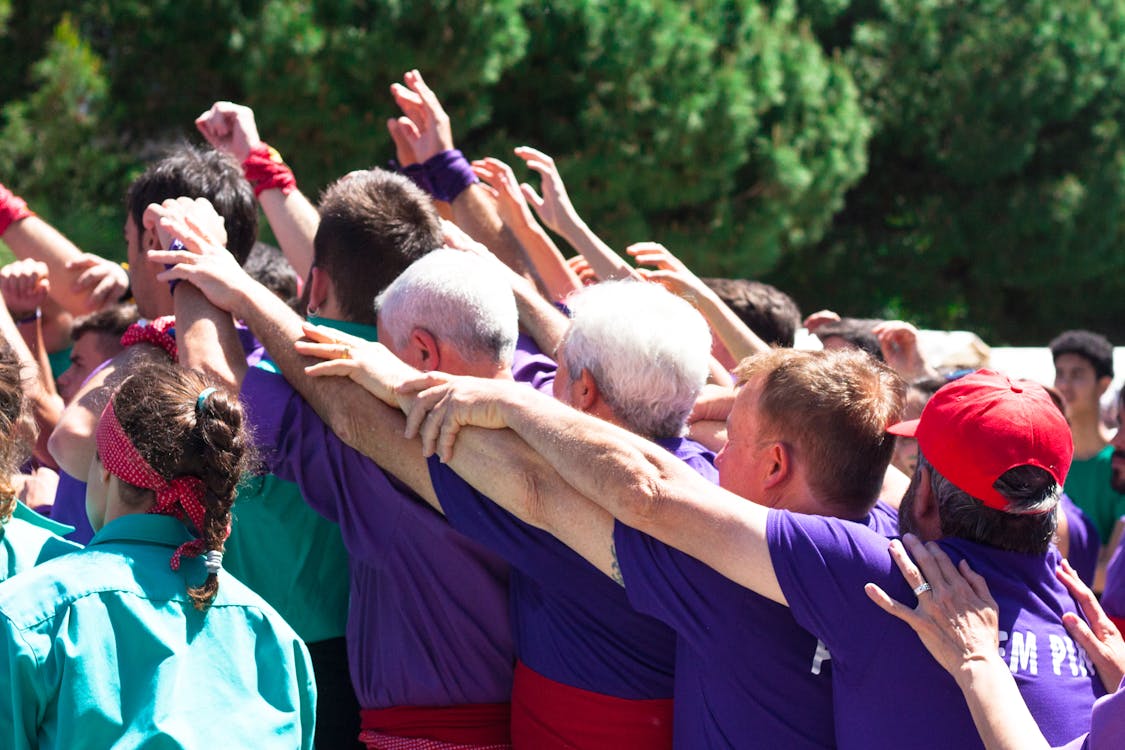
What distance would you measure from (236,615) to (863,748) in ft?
3.59

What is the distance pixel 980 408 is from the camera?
228 cm

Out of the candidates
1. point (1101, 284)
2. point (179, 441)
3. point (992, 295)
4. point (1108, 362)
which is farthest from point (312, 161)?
point (1101, 284)

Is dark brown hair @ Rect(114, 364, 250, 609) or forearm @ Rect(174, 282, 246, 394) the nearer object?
dark brown hair @ Rect(114, 364, 250, 609)

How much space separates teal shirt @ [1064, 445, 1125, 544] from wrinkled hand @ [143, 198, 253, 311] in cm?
413

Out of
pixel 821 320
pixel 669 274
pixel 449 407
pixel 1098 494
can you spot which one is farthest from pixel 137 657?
pixel 1098 494

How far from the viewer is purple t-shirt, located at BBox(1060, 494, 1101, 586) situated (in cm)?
452

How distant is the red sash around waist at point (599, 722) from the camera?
260 cm

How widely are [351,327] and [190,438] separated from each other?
880mm

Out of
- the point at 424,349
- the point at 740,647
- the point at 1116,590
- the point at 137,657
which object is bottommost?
the point at 1116,590

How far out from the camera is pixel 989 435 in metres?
2.22

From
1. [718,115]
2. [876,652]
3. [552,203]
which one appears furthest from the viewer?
[718,115]

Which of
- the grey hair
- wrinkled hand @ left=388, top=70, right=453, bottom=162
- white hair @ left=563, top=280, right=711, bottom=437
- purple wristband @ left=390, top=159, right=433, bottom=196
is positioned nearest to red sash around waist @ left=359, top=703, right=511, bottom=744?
white hair @ left=563, top=280, right=711, bottom=437

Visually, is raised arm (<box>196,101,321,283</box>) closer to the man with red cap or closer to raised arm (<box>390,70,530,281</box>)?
raised arm (<box>390,70,530,281</box>)

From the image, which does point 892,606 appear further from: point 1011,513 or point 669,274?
point 669,274
